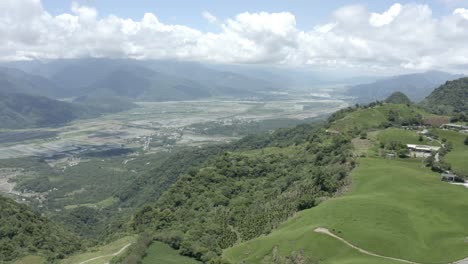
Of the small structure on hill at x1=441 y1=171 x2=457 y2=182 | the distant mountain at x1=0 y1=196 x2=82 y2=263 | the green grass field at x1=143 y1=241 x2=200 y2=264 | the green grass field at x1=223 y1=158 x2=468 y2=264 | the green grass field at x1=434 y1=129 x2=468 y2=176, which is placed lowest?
the distant mountain at x1=0 y1=196 x2=82 y2=263

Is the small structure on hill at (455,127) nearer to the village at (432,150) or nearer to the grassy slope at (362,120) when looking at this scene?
the village at (432,150)

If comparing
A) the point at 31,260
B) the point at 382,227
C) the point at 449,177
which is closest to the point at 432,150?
the point at 449,177

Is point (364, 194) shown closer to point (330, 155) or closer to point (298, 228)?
point (298, 228)

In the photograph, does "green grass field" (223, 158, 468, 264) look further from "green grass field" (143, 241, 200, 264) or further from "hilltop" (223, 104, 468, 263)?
"green grass field" (143, 241, 200, 264)

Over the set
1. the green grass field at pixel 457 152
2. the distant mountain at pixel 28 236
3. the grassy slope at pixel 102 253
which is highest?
the green grass field at pixel 457 152

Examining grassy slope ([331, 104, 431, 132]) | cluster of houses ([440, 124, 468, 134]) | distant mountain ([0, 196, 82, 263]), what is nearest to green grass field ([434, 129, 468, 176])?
cluster of houses ([440, 124, 468, 134])

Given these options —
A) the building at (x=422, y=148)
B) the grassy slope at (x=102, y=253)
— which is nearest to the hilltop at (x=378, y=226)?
the building at (x=422, y=148)
